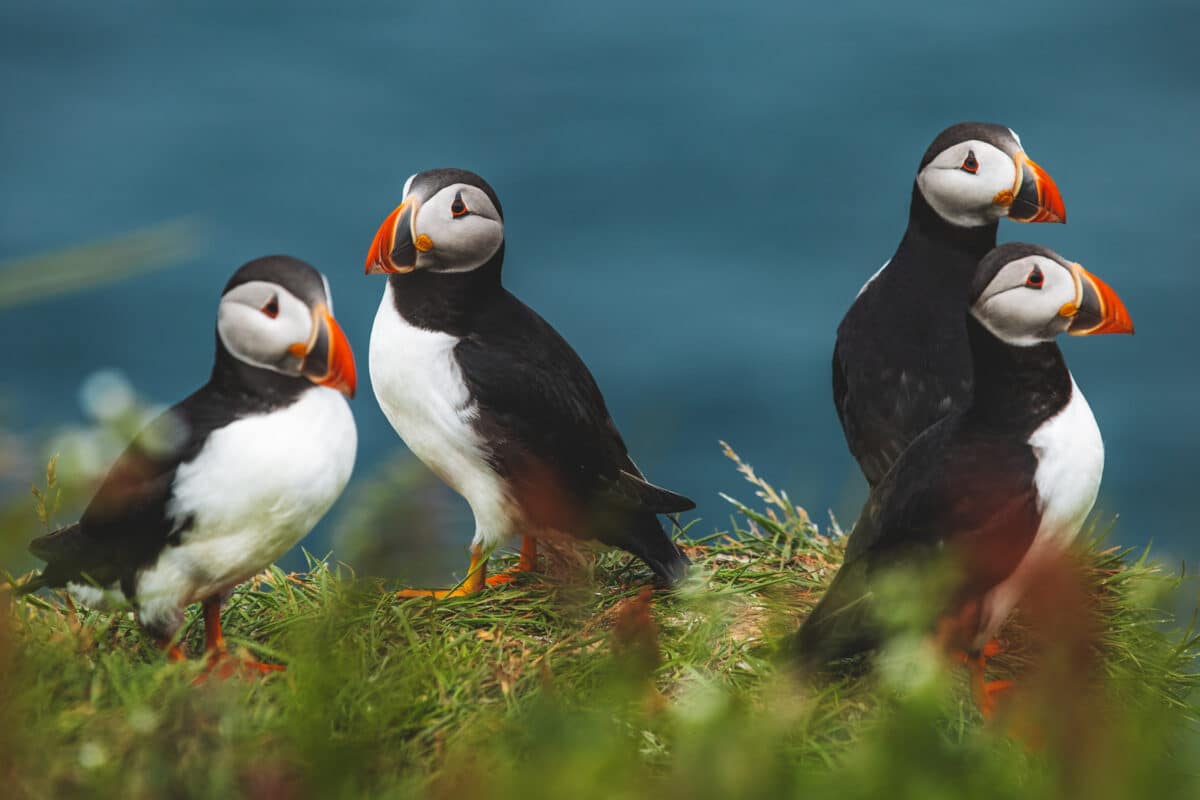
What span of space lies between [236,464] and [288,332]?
0.31m

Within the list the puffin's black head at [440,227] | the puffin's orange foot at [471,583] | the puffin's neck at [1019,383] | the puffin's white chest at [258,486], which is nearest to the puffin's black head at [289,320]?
the puffin's white chest at [258,486]

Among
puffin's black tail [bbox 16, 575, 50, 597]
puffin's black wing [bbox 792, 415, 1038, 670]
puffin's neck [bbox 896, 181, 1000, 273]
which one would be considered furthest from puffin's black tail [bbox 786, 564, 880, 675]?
puffin's black tail [bbox 16, 575, 50, 597]

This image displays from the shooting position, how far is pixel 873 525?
10.9 ft

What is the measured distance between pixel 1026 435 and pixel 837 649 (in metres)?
0.63

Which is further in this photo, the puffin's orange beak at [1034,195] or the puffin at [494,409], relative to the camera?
the puffin's orange beak at [1034,195]

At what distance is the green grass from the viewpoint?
6.42 feet

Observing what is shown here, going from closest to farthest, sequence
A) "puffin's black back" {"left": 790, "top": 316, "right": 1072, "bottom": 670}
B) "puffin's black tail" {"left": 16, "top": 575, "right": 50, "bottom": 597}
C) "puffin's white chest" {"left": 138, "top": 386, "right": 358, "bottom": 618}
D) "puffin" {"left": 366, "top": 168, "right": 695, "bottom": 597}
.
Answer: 1. "puffin's white chest" {"left": 138, "top": 386, "right": 358, "bottom": 618}
2. "puffin's black tail" {"left": 16, "top": 575, "right": 50, "bottom": 597}
3. "puffin's black back" {"left": 790, "top": 316, "right": 1072, "bottom": 670}
4. "puffin" {"left": 366, "top": 168, "right": 695, "bottom": 597}

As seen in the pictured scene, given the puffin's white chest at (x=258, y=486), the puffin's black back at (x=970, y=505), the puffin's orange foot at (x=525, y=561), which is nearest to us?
the puffin's white chest at (x=258, y=486)

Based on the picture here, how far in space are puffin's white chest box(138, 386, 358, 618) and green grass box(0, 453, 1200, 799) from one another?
240 mm

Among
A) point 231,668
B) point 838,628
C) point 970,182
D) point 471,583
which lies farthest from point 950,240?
point 231,668

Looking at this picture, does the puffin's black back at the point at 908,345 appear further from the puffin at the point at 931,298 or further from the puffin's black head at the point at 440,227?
the puffin's black head at the point at 440,227

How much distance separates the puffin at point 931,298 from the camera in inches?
154

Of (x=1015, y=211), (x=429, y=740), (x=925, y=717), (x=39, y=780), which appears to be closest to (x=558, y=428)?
(x=429, y=740)

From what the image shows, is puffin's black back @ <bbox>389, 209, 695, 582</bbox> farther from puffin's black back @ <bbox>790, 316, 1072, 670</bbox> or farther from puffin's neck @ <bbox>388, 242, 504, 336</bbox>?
puffin's black back @ <bbox>790, 316, 1072, 670</bbox>
